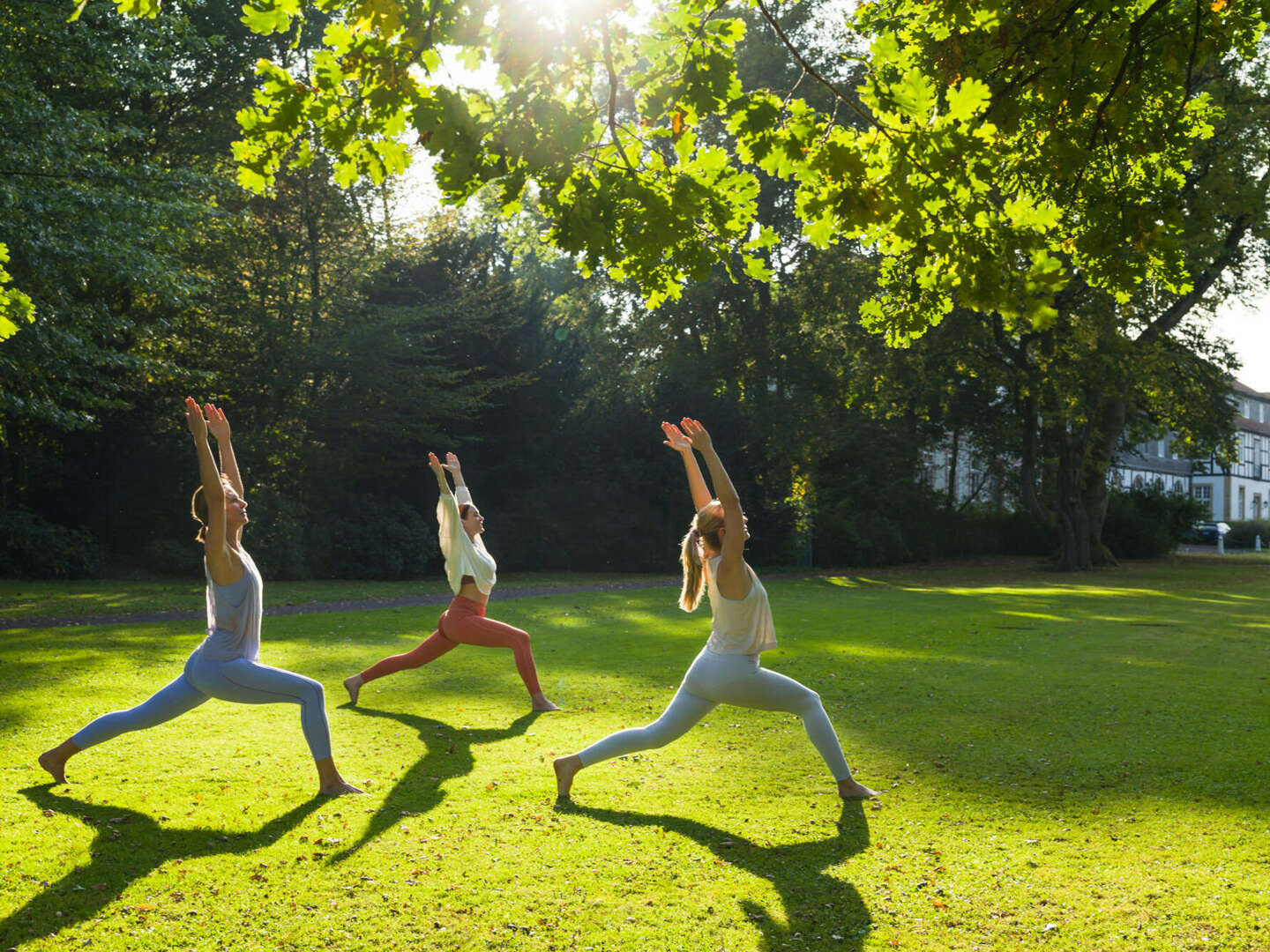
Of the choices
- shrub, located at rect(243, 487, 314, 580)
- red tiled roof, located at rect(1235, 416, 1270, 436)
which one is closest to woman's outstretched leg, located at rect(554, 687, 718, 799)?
shrub, located at rect(243, 487, 314, 580)

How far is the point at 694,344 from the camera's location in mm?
38500

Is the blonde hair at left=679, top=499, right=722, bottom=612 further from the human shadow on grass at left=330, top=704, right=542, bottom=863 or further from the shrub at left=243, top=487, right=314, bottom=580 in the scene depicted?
the shrub at left=243, top=487, right=314, bottom=580

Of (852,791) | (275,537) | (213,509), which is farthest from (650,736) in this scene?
(275,537)

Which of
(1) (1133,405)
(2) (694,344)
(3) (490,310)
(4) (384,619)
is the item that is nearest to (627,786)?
(4) (384,619)

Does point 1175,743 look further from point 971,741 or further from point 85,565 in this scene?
point 85,565

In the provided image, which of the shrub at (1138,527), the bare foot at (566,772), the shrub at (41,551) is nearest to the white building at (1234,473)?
the shrub at (1138,527)

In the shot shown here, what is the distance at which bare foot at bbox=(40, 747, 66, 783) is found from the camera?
6.79 metres

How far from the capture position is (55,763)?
679 cm

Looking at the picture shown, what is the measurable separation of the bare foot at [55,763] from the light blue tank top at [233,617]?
1.18 m

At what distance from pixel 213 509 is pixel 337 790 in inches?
73.1

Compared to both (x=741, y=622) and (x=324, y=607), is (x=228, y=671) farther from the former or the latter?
(x=324, y=607)

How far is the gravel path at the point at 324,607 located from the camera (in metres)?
16.9

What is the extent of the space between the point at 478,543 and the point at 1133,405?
33.6 m

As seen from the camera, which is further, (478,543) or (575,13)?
(478,543)
